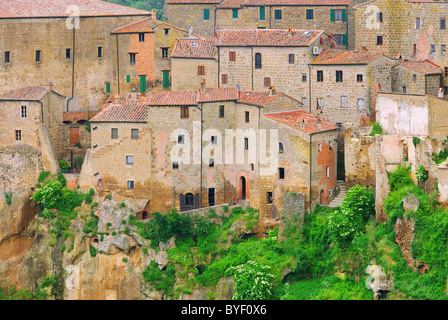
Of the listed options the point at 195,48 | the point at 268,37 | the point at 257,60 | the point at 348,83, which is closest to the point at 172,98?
Answer: the point at 195,48

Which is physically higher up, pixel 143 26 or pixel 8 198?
pixel 143 26

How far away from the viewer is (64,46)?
3895 inches

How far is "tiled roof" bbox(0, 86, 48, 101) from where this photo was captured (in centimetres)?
9419

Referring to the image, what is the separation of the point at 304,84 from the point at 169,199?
1251 centimetres

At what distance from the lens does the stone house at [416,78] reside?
301 feet

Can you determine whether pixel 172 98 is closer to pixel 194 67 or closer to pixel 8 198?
pixel 194 67

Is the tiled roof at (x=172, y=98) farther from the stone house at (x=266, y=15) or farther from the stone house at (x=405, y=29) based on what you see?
the stone house at (x=405, y=29)

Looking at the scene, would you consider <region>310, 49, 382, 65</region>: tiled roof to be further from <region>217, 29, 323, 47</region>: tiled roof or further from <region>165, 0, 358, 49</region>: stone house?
<region>165, 0, 358, 49</region>: stone house

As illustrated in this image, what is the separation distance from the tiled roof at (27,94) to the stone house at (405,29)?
905 inches

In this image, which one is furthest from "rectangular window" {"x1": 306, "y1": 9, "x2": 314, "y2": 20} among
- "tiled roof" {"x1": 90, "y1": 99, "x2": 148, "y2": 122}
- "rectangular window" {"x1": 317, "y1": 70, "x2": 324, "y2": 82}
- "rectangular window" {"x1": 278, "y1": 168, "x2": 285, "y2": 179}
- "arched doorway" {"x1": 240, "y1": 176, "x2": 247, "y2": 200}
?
"rectangular window" {"x1": 278, "y1": 168, "x2": 285, "y2": 179}

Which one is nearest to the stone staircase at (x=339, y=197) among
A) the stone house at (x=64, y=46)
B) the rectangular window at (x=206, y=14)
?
the rectangular window at (x=206, y=14)

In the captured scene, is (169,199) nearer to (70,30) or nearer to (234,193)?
(234,193)

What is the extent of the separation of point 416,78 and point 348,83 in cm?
467

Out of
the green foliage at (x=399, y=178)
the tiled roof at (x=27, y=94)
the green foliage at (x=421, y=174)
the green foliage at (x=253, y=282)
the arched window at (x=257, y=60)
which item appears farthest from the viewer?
the tiled roof at (x=27, y=94)
